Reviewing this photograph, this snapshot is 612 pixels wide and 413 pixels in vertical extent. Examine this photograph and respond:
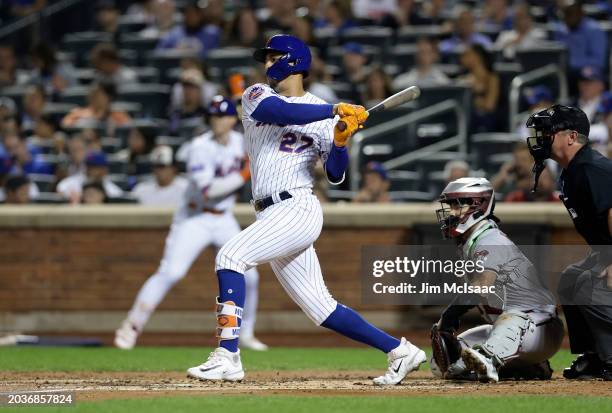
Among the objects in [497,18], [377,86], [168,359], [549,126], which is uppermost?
[497,18]

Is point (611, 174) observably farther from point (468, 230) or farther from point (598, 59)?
point (598, 59)

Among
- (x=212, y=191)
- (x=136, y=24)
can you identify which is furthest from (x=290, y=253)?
(x=136, y=24)

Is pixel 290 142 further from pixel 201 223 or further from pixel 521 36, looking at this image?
pixel 521 36

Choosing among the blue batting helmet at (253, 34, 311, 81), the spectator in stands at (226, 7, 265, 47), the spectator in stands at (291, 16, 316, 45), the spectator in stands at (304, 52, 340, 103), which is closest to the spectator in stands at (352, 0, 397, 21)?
the spectator in stands at (291, 16, 316, 45)

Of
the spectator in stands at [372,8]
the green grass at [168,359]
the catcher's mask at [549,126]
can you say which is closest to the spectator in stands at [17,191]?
the green grass at [168,359]

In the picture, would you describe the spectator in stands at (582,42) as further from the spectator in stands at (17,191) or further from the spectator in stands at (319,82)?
the spectator in stands at (17,191)

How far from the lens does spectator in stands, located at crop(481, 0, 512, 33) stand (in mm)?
15754

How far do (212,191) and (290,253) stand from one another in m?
4.04

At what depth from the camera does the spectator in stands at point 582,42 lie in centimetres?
1437

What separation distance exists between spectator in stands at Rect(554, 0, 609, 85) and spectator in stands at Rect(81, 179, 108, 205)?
528cm

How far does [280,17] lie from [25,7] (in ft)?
18.3

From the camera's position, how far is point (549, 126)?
7766 mm

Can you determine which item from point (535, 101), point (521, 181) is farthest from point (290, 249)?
point (535, 101)

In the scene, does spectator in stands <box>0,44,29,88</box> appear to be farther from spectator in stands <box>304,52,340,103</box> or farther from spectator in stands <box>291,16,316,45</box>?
spectator in stands <box>304,52,340,103</box>
